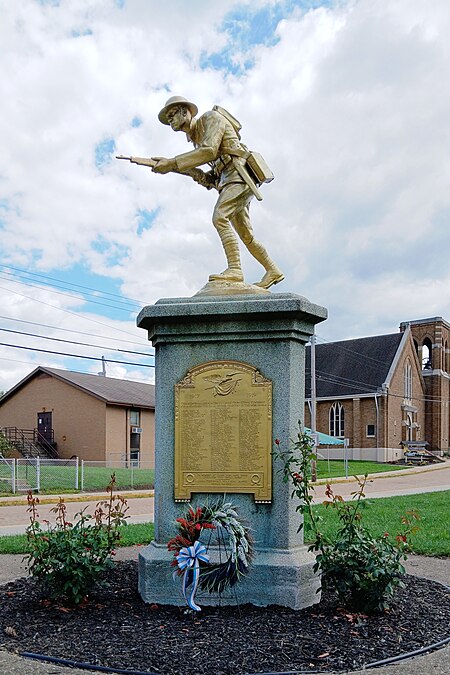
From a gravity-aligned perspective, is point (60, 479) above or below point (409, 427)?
below

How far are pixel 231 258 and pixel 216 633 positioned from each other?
3.59 metres

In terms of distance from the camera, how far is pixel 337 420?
49.1 meters

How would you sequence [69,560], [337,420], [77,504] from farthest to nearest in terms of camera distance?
[337,420] → [77,504] → [69,560]

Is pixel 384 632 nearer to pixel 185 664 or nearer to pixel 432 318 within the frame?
pixel 185 664

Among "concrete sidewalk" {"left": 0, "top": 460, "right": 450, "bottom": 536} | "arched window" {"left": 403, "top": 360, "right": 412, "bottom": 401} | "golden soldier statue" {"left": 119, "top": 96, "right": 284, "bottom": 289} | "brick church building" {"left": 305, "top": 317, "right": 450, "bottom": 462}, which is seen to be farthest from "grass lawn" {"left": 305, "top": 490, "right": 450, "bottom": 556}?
"arched window" {"left": 403, "top": 360, "right": 412, "bottom": 401}

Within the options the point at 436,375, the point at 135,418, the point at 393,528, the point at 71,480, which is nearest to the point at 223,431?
the point at 393,528

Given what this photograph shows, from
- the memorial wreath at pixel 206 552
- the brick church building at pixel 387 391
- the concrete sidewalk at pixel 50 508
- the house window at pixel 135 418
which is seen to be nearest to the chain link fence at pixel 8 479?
the concrete sidewalk at pixel 50 508

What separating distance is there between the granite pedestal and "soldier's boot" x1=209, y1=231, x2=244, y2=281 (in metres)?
0.54

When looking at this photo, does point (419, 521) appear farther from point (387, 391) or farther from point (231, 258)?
point (387, 391)

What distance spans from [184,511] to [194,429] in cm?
75

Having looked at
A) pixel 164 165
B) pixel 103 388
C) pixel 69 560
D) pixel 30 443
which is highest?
pixel 164 165

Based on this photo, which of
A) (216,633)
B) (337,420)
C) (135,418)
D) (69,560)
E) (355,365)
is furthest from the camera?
(355,365)

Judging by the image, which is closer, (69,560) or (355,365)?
(69,560)

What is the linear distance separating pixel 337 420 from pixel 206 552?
44362mm
